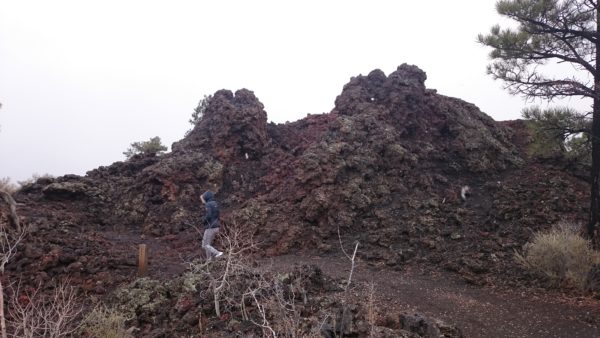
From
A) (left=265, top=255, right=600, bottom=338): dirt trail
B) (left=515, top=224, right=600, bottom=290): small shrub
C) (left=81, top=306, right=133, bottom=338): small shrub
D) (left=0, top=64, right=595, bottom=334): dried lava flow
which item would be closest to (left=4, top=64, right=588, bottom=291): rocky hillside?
(left=0, top=64, right=595, bottom=334): dried lava flow

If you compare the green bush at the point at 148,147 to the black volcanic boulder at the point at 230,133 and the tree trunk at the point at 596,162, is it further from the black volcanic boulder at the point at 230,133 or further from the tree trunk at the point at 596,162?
the tree trunk at the point at 596,162

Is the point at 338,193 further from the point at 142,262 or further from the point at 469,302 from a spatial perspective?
the point at 142,262

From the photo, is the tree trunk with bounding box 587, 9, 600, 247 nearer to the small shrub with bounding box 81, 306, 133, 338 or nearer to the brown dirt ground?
the brown dirt ground

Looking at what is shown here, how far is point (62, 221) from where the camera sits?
435 inches

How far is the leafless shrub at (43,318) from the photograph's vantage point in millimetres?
3823

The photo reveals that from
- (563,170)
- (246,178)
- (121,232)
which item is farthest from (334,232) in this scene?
(563,170)

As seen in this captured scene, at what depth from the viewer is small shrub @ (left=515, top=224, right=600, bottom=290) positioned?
7.10 meters

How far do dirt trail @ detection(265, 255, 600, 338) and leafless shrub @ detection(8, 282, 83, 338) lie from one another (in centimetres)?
248

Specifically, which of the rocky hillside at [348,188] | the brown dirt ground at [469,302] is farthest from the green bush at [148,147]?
the brown dirt ground at [469,302]

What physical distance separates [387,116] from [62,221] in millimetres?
9303

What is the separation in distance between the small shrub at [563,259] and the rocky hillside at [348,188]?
2.25ft

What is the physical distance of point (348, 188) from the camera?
11148mm

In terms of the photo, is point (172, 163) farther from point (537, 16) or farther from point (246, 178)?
point (537, 16)

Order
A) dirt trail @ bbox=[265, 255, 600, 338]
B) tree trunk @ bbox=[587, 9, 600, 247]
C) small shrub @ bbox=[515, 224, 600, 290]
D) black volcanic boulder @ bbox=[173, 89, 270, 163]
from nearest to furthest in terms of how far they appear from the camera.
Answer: dirt trail @ bbox=[265, 255, 600, 338] → small shrub @ bbox=[515, 224, 600, 290] → tree trunk @ bbox=[587, 9, 600, 247] → black volcanic boulder @ bbox=[173, 89, 270, 163]
